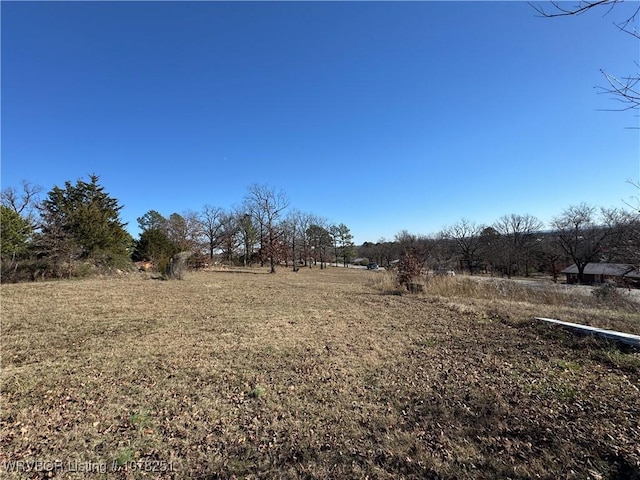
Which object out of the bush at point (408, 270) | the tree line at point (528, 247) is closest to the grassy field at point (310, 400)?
the bush at point (408, 270)

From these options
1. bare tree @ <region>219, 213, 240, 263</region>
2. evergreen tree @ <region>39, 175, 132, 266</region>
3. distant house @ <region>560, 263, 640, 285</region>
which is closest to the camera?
evergreen tree @ <region>39, 175, 132, 266</region>

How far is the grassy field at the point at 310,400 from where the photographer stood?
2.10 m

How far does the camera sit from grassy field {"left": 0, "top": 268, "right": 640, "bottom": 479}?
6.88 feet

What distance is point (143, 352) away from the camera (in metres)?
4.14

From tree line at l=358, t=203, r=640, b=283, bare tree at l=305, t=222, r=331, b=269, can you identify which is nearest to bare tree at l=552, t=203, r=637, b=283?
tree line at l=358, t=203, r=640, b=283

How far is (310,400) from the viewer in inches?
119

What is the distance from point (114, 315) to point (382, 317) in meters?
6.01

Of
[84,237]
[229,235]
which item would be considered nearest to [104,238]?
[84,237]

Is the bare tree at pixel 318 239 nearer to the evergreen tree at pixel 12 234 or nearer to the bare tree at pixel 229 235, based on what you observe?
the bare tree at pixel 229 235

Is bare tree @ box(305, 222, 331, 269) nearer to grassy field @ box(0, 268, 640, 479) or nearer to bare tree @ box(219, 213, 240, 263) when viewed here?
bare tree @ box(219, 213, 240, 263)

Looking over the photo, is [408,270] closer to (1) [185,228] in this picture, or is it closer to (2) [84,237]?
(2) [84,237]

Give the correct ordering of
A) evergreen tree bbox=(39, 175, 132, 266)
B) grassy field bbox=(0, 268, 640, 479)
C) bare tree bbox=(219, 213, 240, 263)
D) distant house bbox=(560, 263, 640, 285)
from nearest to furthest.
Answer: grassy field bbox=(0, 268, 640, 479)
evergreen tree bbox=(39, 175, 132, 266)
distant house bbox=(560, 263, 640, 285)
bare tree bbox=(219, 213, 240, 263)

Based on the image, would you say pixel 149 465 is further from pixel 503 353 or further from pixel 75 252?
pixel 75 252

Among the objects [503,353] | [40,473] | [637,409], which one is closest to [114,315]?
[40,473]
